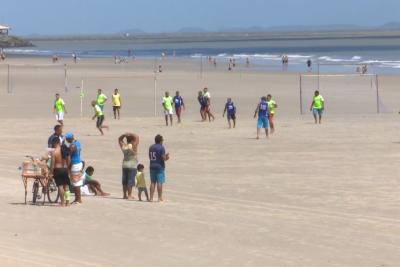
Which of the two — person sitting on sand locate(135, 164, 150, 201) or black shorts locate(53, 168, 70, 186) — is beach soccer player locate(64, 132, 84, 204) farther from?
person sitting on sand locate(135, 164, 150, 201)

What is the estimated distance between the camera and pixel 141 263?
37.6 feet

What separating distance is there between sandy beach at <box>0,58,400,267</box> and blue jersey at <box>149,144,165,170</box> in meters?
0.66

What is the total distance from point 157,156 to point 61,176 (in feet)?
5.69

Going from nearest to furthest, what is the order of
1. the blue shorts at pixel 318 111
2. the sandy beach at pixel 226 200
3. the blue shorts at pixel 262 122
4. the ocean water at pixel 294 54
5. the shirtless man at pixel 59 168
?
the sandy beach at pixel 226 200, the shirtless man at pixel 59 168, the blue shorts at pixel 262 122, the blue shorts at pixel 318 111, the ocean water at pixel 294 54

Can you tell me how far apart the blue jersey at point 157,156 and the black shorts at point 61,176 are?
1.56 metres

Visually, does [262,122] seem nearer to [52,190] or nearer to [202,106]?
[202,106]

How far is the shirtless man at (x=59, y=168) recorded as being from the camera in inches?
594

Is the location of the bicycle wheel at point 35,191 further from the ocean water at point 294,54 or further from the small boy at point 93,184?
the ocean water at point 294,54

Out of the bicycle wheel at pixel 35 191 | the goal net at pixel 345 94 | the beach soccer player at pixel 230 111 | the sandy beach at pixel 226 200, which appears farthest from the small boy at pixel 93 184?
the goal net at pixel 345 94

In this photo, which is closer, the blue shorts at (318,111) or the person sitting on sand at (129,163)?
the person sitting on sand at (129,163)

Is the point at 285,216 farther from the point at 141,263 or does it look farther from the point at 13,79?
the point at 13,79

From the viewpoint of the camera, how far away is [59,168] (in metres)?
15.2

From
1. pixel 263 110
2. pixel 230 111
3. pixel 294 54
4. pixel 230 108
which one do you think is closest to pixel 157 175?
pixel 263 110

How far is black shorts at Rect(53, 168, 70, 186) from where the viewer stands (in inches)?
597
